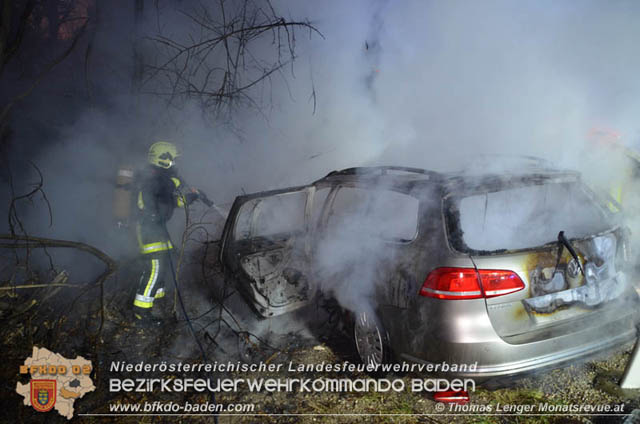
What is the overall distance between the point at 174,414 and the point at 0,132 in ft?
10.9

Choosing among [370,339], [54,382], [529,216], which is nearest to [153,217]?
[54,382]

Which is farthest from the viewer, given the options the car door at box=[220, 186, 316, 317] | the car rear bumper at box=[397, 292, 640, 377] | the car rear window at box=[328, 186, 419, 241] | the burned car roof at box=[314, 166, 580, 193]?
the car door at box=[220, 186, 316, 317]

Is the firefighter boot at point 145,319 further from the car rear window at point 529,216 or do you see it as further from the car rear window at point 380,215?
the car rear window at point 529,216

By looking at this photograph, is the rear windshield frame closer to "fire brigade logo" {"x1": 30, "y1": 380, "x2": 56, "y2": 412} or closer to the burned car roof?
the burned car roof

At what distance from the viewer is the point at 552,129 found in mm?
4984

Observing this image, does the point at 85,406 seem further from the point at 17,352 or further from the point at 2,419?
the point at 17,352

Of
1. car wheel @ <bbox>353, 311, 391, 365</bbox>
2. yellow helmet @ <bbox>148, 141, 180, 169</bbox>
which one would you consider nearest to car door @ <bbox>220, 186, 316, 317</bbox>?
car wheel @ <bbox>353, 311, 391, 365</bbox>

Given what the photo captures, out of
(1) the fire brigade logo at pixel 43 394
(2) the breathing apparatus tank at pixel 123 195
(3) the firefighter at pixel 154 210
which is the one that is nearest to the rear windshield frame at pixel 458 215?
(3) the firefighter at pixel 154 210

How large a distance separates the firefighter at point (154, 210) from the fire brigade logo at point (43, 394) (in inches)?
47.2

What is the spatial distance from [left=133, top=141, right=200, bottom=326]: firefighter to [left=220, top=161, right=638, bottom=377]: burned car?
1.19 metres

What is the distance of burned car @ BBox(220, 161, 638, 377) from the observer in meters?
2.27

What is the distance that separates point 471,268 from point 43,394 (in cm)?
332

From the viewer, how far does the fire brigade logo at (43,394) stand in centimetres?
285

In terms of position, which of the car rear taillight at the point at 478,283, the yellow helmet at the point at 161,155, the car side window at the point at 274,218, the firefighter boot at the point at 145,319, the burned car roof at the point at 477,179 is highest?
the burned car roof at the point at 477,179
